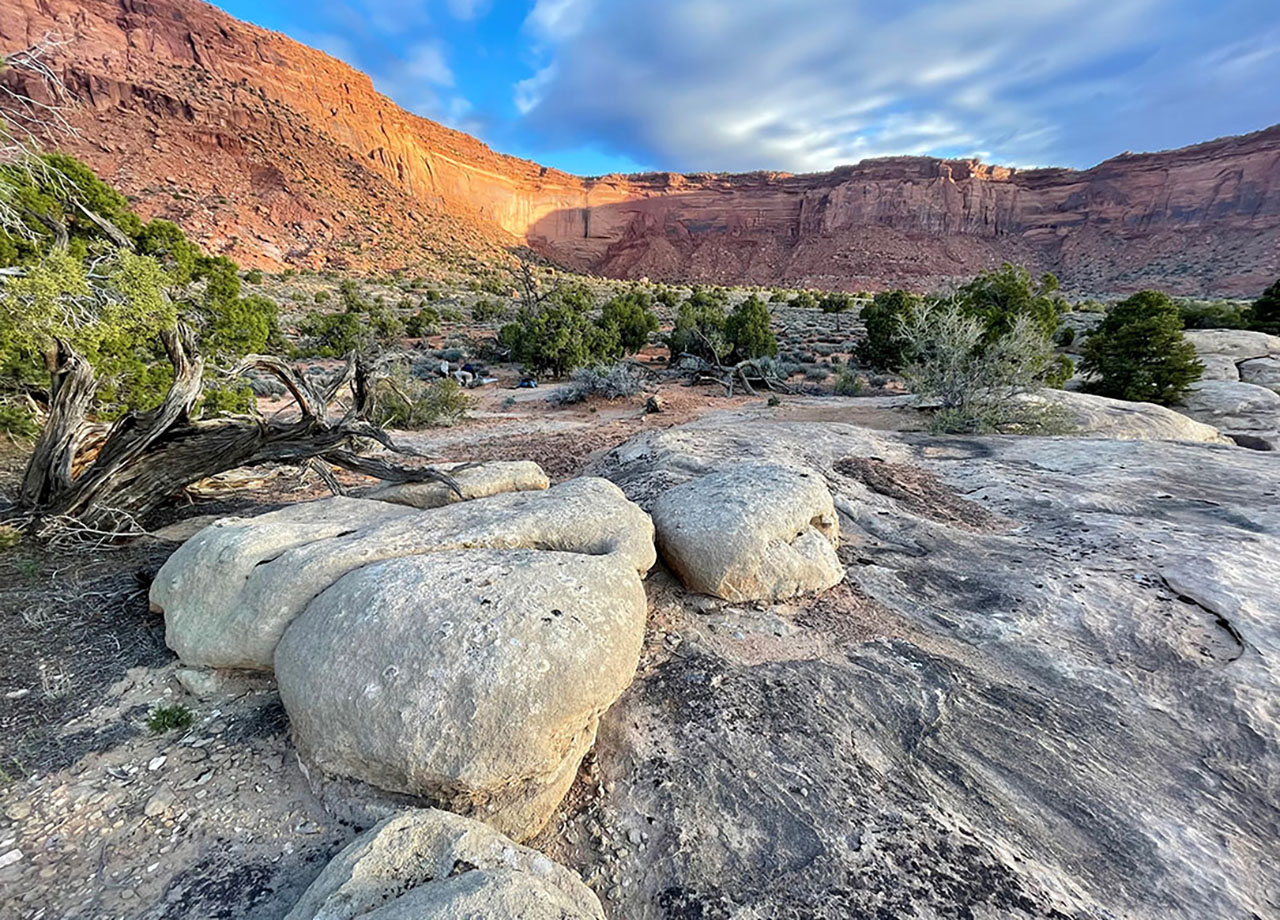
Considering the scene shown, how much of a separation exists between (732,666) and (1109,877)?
201cm

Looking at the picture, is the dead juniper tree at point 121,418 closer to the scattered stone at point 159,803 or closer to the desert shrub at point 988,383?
the scattered stone at point 159,803

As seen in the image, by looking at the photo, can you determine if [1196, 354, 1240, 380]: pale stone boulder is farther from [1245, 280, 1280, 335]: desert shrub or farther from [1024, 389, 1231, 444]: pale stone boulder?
[1245, 280, 1280, 335]: desert shrub

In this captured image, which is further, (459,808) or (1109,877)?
(459,808)

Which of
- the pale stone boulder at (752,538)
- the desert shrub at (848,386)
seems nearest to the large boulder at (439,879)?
the pale stone boulder at (752,538)

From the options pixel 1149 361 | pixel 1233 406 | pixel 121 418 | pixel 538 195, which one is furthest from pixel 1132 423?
pixel 538 195

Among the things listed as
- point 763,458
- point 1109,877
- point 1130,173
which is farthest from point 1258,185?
point 1109,877

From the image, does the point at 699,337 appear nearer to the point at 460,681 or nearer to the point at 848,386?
the point at 848,386

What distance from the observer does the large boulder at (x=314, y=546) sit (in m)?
3.34

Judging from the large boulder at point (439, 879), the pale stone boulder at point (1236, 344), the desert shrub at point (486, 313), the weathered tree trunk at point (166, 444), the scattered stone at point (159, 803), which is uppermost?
the desert shrub at point (486, 313)

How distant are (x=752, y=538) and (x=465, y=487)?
2739 millimetres

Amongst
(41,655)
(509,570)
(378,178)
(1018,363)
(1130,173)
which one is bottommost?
(41,655)

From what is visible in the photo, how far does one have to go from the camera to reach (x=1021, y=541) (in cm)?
518

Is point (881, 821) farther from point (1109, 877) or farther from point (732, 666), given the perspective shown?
point (732, 666)

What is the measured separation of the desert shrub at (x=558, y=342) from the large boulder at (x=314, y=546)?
13605 millimetres
